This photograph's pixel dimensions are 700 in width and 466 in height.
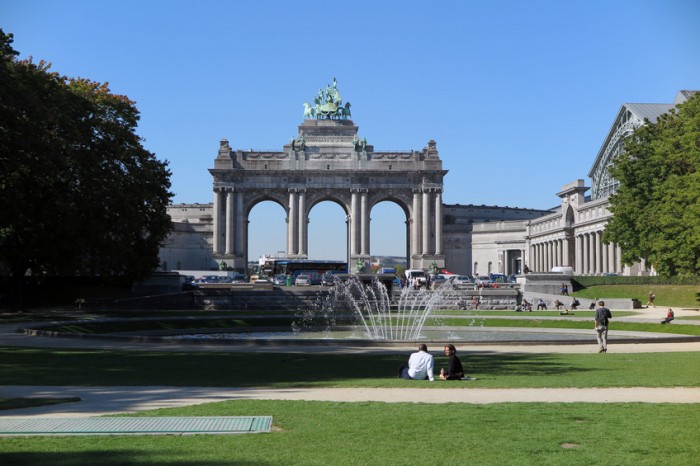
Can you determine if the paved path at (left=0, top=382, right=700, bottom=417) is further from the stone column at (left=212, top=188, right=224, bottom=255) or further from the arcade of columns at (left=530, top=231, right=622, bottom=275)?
the stone column at (left=212, top=188, right=224, bottom=255)

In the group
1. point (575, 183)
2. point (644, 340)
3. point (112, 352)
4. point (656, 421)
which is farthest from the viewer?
point (575, 183)

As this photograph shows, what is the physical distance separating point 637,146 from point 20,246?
42.8 m

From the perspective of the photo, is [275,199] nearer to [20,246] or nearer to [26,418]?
[20,246]

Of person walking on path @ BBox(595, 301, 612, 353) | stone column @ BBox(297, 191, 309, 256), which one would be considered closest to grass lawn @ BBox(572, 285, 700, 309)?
person walking on path @ BBox(595, 301, 612, 353)

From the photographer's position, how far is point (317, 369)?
2167cm

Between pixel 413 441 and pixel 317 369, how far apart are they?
35.2 feet

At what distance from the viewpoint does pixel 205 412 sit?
13.6m

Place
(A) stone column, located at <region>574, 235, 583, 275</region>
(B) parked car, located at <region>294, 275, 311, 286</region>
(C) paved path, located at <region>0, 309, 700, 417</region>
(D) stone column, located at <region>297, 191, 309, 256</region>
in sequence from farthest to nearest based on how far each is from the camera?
(D) stone column, located at <region>297, 191, 309, 256</region>, (A) stone column, located at <region>574, 235, 583, 275</region>, (B) parked car, located at <region>294, 275, 311, 286</region>, (C) paved path, located at <region>0, 309, 700, 417</region>

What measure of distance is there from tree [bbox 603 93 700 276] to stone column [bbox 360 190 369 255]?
6193cm

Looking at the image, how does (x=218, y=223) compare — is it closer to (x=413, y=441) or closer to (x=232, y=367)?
(x=232, y=367)

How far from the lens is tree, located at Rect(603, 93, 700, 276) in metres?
49.3

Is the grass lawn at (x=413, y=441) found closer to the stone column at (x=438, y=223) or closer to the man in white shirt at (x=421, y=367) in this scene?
the man in white shirt at (x=421, y=367)

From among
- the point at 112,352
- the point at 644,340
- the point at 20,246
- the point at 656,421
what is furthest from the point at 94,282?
the point at 656,421

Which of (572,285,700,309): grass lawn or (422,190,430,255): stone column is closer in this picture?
(572,285,700,309): grass lawn
